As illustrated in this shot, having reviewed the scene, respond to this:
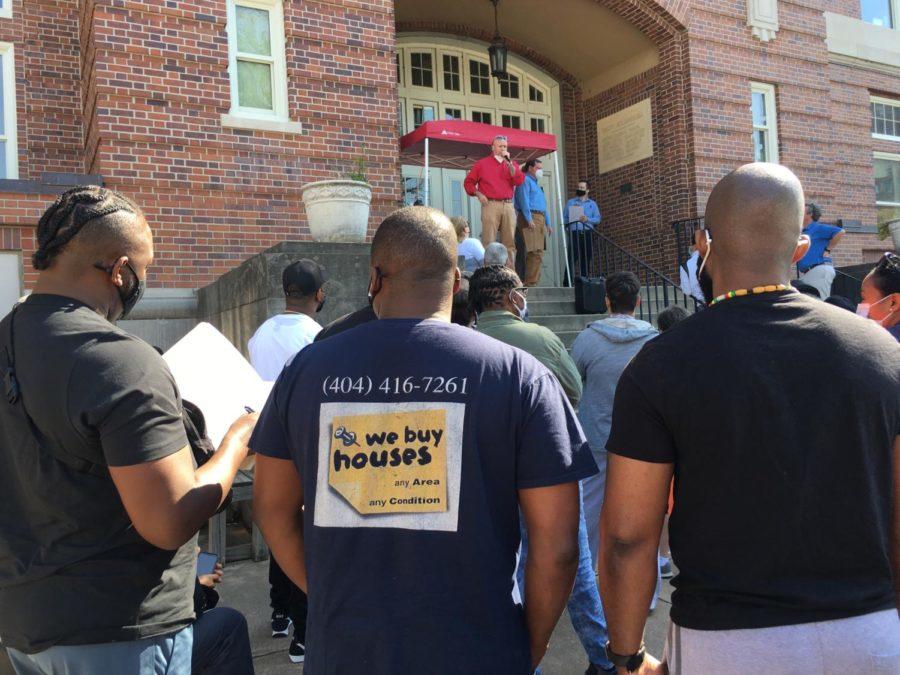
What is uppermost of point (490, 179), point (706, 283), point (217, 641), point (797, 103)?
point (797, 103)

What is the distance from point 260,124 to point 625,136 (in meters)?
6.96

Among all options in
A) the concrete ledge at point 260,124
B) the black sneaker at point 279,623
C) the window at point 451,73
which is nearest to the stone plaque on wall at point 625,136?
the window at point 451,73

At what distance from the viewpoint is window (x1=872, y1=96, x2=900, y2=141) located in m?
14.5

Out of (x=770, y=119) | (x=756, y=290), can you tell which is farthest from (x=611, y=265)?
(x=756, y=290)

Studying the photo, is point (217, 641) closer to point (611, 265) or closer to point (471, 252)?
point (471, 252)

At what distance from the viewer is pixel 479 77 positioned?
1328 centimetres

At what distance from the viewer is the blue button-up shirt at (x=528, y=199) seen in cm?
967

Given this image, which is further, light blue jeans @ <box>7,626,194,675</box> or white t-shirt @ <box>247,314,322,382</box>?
white t-shirt @ <box>247,314,322,382</box>

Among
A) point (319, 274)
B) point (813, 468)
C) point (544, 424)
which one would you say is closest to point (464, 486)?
point (544, 424)

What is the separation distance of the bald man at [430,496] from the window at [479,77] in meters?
12.3

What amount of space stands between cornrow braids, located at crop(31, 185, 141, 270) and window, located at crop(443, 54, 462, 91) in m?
11.8

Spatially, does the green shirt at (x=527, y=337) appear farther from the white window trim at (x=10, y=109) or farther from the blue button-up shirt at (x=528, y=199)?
the white window trim at (x=10, y=109)

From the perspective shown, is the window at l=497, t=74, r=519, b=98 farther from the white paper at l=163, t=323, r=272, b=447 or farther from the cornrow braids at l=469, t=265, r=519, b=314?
the white paper at l=163, t=323, r=272, b=447

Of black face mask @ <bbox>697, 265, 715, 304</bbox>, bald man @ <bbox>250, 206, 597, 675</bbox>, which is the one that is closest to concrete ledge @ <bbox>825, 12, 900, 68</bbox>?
black face mask @ <bbox>697, 265, 715, 304</bbox>
